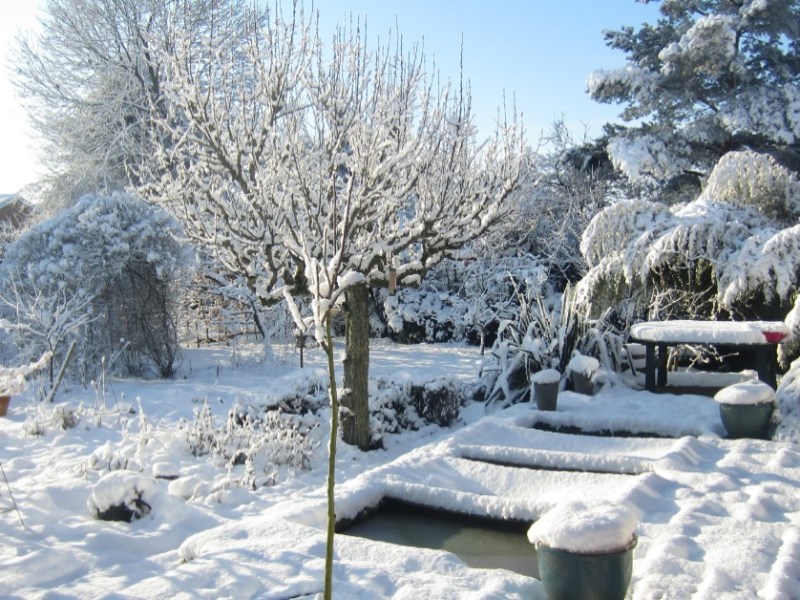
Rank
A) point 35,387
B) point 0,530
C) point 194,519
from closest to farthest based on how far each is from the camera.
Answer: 1. point 0,530
2. point 194,519
3. point 35,387

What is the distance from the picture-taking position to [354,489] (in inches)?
170

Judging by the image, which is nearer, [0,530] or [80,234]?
[0,530]

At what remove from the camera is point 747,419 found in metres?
5.34

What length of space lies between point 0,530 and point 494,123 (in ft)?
16.7

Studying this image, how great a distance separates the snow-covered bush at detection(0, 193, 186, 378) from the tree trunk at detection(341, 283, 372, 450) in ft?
11.3

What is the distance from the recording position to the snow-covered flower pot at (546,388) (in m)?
6.34

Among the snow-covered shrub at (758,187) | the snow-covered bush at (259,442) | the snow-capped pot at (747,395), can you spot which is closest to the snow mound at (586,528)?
the snow-covered bush at (259,442)

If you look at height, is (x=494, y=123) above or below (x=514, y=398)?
above

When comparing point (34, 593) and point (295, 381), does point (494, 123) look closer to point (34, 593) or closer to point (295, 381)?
point (295, 381)

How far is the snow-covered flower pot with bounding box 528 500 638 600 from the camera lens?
2693mm

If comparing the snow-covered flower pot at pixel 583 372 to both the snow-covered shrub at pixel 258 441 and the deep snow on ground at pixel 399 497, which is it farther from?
the snow-covered shrub at pixel 258 441

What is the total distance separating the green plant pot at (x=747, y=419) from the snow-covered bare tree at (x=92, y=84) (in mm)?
12039

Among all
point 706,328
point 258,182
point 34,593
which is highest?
point 258,182

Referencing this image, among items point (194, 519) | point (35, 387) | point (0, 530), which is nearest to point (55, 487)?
point (0, 530)
